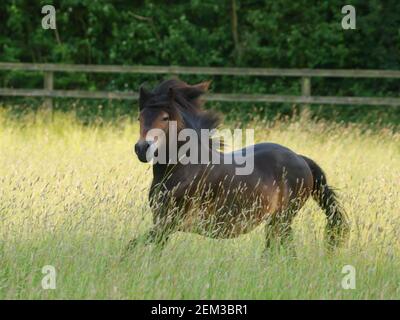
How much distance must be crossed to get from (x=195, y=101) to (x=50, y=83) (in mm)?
7948

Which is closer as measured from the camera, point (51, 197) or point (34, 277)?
point (34, 277)

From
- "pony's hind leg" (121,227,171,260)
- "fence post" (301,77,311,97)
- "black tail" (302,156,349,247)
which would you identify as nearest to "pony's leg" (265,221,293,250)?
"black tail" (302,156,349,247)

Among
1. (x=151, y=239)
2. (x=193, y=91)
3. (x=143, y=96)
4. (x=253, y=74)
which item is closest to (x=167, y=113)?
(x=143, y=96)

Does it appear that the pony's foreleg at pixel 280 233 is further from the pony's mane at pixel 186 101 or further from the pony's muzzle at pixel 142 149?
the pony's muzzle at pixel 142 149

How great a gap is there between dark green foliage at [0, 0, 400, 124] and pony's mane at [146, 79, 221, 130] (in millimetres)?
9259

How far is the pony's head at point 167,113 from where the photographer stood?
17.2ft

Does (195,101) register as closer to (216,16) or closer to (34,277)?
(34,277)

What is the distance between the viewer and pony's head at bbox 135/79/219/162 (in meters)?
5.24

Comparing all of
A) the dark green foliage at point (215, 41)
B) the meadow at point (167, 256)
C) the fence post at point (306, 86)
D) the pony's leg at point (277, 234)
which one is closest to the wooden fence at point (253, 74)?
the fence post at point (306, 86)

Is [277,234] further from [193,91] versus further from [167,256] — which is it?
[193,91]


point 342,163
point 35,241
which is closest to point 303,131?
point 342,163

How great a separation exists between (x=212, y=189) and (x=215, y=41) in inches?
421
